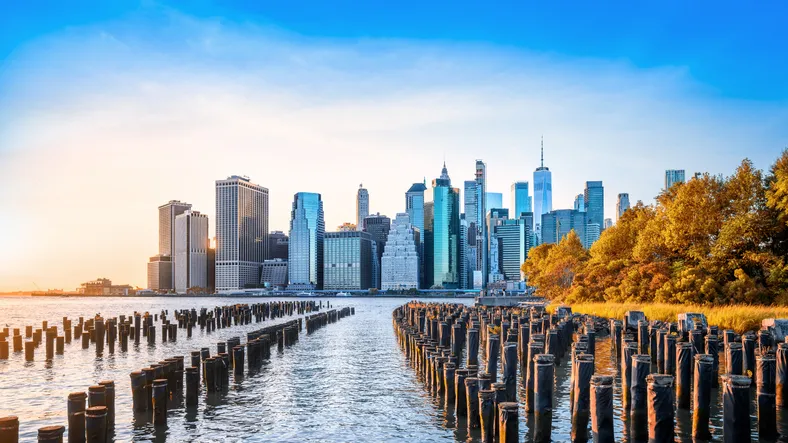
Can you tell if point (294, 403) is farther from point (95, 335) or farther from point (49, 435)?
point (95, 335)

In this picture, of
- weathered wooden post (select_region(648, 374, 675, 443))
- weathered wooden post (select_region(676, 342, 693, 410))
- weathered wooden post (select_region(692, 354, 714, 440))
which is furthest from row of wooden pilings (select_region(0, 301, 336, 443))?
weathered wooden post (select_region(676, 342, 693, 410))

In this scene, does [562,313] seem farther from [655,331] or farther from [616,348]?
[655,331]

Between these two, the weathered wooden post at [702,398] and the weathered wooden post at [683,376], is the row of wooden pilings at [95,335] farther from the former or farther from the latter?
the weathered wooden post at [702,398]

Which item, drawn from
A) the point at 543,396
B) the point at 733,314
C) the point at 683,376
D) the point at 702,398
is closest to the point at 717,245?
the point at 733,314

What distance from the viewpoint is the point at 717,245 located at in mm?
43188

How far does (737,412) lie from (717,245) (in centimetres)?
3426

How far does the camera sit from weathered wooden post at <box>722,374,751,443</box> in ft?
41.1

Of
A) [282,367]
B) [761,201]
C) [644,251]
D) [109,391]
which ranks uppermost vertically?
[761,201]

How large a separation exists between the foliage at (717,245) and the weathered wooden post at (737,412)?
98.2 feet

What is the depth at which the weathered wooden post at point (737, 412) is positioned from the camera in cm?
1252

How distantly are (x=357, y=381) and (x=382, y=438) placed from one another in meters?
9.32

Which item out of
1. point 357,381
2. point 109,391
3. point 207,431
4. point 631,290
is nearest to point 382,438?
point 207,431

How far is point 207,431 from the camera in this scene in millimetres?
17375

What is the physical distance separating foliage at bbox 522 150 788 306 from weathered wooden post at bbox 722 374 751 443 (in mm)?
29935
